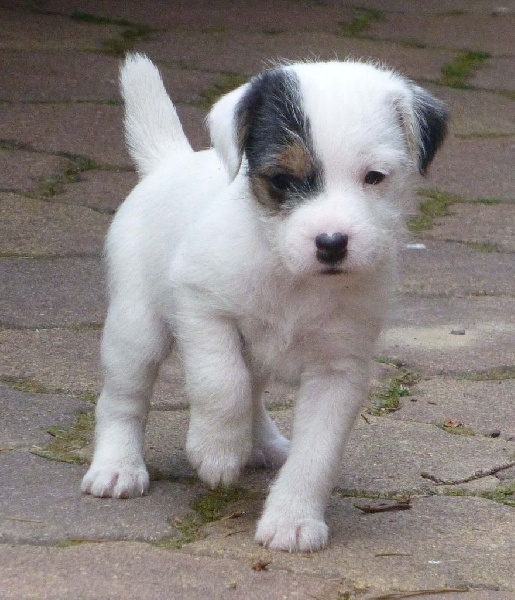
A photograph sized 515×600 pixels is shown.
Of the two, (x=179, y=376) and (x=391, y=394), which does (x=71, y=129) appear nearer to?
(x=179, y=376)

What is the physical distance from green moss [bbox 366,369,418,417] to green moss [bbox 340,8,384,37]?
15.5 feet

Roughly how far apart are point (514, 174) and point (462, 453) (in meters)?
3.13

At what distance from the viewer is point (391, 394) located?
12.0 feet

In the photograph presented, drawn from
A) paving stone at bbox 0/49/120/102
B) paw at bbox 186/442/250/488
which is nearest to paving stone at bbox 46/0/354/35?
paving stone at bbox 0/49/120/102

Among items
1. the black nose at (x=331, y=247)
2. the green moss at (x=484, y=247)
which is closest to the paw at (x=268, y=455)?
the black nose at (x=331, y=247)

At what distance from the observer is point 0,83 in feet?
21.8

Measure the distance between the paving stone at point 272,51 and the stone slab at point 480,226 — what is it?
6.11 feet

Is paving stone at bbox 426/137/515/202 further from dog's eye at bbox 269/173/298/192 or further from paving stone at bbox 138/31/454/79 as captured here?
dog's eye at bbox 269/173/298/192

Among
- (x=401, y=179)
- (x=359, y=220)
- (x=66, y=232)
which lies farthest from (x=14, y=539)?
(x=66, y=232)

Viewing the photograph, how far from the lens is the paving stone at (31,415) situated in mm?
3125

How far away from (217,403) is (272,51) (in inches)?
206

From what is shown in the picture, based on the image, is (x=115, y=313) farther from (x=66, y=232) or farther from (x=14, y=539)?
(x=66, y=232)

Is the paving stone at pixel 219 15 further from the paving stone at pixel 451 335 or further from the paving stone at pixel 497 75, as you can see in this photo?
the paving stone at pixel 451 335

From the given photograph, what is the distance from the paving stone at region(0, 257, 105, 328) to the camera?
410 centimetres
